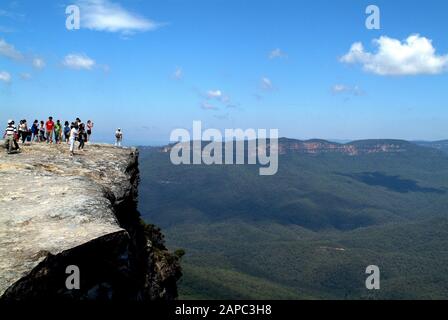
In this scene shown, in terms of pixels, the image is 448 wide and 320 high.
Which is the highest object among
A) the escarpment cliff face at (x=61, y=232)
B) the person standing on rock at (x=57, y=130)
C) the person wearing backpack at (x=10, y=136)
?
the person standing on rock at (x=57, y=130)

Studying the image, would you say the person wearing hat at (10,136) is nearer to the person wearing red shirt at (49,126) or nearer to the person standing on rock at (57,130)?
the person wearing red shirt at (49,126)

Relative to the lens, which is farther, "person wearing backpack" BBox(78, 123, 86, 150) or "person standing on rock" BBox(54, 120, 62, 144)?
"person standing on rock" BBox(54, 120, 62, 144)

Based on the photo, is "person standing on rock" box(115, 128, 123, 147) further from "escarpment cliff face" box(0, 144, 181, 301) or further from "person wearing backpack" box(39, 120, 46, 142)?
"escarpment cliff face" box(0, 144, 181, 301)

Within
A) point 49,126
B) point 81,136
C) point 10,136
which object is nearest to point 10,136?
point 10,136

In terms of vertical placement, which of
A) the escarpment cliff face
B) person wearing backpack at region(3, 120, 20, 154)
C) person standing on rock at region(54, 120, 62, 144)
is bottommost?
the escarpment cliff face

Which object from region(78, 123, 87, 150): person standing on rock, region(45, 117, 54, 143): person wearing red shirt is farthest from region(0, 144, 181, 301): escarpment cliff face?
region(45, 117, 54, 143): person wearing red shirt

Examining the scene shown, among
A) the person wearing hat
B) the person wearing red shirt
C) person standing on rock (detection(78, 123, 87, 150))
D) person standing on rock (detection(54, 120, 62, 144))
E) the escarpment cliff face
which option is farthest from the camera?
person standing on rock (detection(54, 120, 62, 144))

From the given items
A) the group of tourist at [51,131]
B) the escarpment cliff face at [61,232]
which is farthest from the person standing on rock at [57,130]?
the escarpment cliff face at [61,232]

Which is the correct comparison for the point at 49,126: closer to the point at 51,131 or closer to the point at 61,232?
the point at 51,131

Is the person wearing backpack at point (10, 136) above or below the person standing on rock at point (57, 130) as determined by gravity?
below
